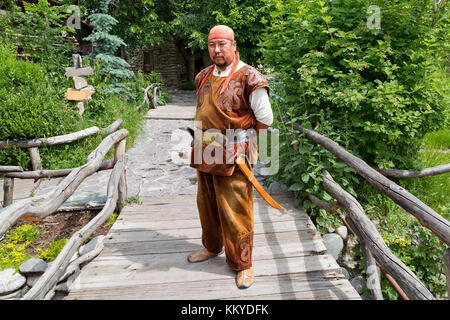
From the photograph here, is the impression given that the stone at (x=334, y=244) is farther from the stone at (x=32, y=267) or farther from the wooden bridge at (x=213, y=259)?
the stone at (x=32, y=267)

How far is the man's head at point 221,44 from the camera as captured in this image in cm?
207

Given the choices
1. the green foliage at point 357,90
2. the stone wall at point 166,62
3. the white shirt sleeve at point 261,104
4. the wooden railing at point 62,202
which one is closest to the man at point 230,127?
the white shirt sleeve at point 261,104

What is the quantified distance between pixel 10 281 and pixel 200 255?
1738 millimetres

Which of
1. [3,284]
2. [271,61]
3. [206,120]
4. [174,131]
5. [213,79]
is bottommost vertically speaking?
Answer: [3,284]

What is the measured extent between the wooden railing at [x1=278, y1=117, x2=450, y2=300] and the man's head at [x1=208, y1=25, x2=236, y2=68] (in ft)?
5.24

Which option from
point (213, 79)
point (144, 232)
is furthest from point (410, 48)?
point (144, 232)

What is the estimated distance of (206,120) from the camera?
2229 millimetres

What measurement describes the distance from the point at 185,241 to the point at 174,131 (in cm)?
535

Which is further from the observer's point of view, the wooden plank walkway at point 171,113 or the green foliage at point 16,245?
the wooden plank walkway at point 171,113

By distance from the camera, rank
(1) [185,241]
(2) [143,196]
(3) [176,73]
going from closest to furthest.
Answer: (1) [185,241]
(2) [143,196]
(3) [176,73]

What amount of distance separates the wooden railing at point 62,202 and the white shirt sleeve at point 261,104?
1.74 metres

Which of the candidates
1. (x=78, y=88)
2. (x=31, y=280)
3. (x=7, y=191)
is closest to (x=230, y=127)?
(x=31, y=280)

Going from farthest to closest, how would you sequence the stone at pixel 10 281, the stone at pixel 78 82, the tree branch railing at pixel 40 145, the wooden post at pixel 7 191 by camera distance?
1. the stone at pixel 78 82
2. the tree branch railing at pixel 40 145
3. the wooden post at pixel 7 191
4. the stone at pixel 10 281
